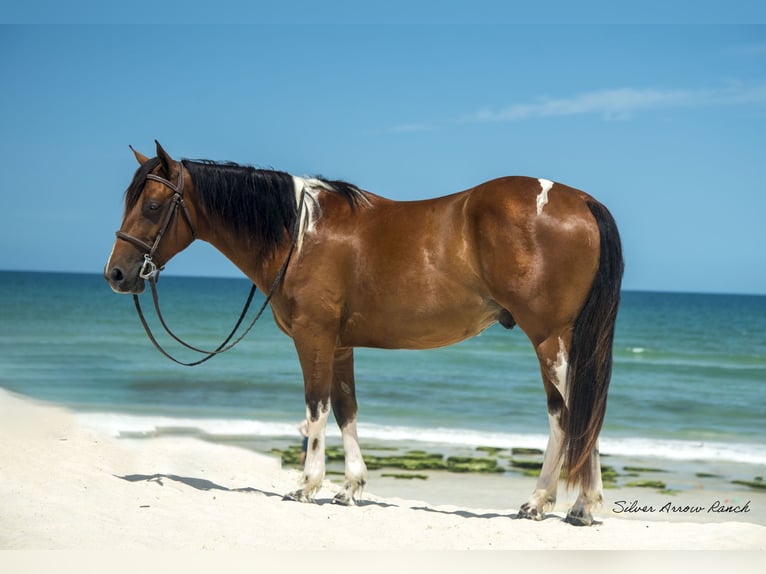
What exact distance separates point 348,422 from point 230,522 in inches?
38.8

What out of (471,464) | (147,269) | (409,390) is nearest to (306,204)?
(147,269)

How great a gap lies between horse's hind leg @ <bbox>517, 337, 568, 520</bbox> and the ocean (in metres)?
5.37

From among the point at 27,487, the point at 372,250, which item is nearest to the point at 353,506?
the point at 372,250

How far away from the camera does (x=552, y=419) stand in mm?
4680

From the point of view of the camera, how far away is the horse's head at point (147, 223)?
5035mm

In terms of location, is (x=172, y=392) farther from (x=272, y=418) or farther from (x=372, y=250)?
(x=372, y=250)

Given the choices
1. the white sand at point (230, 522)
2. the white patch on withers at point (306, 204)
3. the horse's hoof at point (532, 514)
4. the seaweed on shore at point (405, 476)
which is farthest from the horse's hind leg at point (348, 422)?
the seaweed on shore at point (405, 476)

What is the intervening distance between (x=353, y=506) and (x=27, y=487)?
1.97 m

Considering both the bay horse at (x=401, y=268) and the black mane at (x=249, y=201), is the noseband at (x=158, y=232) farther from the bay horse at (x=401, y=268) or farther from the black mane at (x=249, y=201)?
the black mane at (x=249, y=201)

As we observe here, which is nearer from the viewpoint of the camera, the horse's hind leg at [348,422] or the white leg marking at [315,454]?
the white leg marking at [315,454]

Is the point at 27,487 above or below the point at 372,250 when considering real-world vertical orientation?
below

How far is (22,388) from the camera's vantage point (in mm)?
15078

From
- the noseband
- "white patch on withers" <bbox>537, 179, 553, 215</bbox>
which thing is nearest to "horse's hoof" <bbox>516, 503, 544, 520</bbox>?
"white patch on withers" <bbox>537, 179, 553, 215</bbox>

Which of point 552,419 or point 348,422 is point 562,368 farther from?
point 348,422
